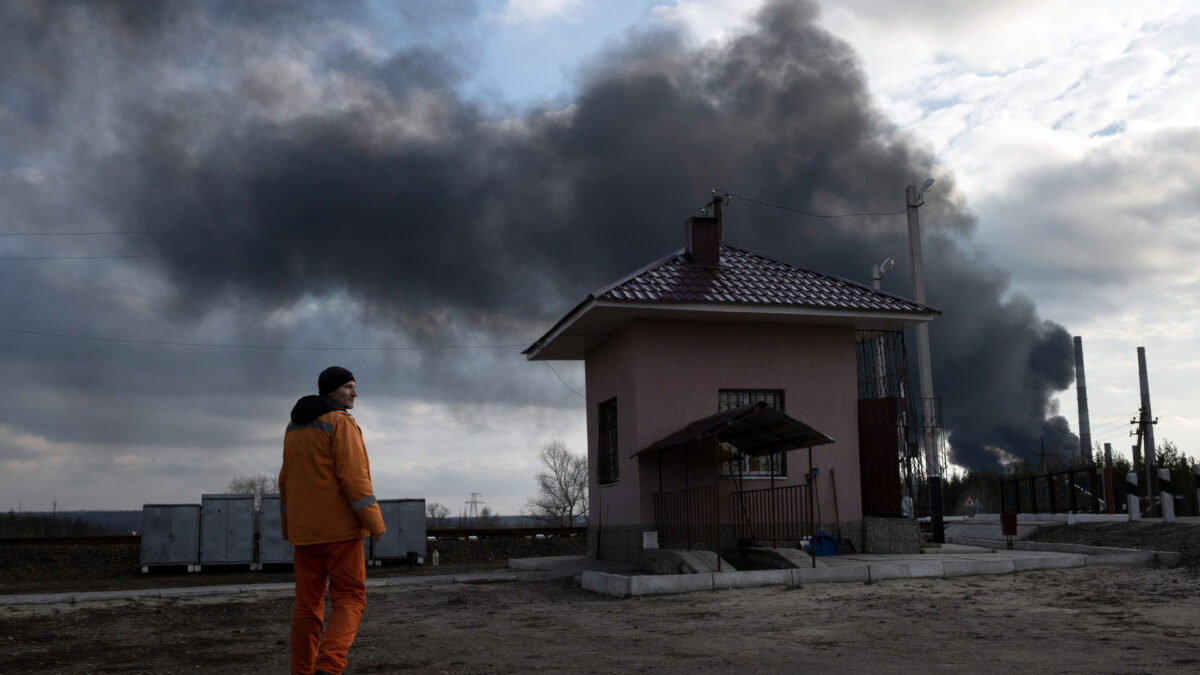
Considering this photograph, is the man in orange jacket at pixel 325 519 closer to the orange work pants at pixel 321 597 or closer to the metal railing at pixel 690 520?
the orange work pants at pixel 321 597

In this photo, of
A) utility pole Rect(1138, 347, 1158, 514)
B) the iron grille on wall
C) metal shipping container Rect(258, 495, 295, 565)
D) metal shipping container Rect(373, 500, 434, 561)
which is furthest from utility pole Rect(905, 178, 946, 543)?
utility pole Rect(1138, 347, 1158, 514)

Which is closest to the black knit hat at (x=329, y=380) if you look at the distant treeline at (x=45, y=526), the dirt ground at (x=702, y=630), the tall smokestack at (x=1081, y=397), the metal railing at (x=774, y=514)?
the dirt ground at (x=702, y=630)

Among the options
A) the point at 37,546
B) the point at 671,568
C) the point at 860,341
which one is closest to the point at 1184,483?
the point at 860,341

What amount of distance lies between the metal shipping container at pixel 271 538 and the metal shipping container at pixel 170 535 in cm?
135

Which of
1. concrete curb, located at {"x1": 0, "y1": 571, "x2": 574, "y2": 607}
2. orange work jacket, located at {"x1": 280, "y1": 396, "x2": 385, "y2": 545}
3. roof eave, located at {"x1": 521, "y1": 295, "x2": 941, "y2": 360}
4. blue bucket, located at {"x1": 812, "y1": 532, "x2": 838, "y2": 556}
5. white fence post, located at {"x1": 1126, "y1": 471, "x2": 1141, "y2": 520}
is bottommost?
concrete curb, located at {"x1": 0, "y1": 571, "x2": 574, "y2": 607}

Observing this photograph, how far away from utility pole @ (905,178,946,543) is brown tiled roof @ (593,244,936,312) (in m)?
5.52

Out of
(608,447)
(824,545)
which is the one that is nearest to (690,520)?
(824,545)

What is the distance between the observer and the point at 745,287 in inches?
680

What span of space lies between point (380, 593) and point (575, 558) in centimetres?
609

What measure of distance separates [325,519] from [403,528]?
17350 mm

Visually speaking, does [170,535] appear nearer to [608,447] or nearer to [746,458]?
[608,447]

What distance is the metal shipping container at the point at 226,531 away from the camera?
21.6m

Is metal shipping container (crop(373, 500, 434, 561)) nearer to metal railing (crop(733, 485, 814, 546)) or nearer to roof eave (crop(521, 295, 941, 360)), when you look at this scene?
roof eave (crop(521, 295, 941, 360))

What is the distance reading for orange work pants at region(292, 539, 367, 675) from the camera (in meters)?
5.71
